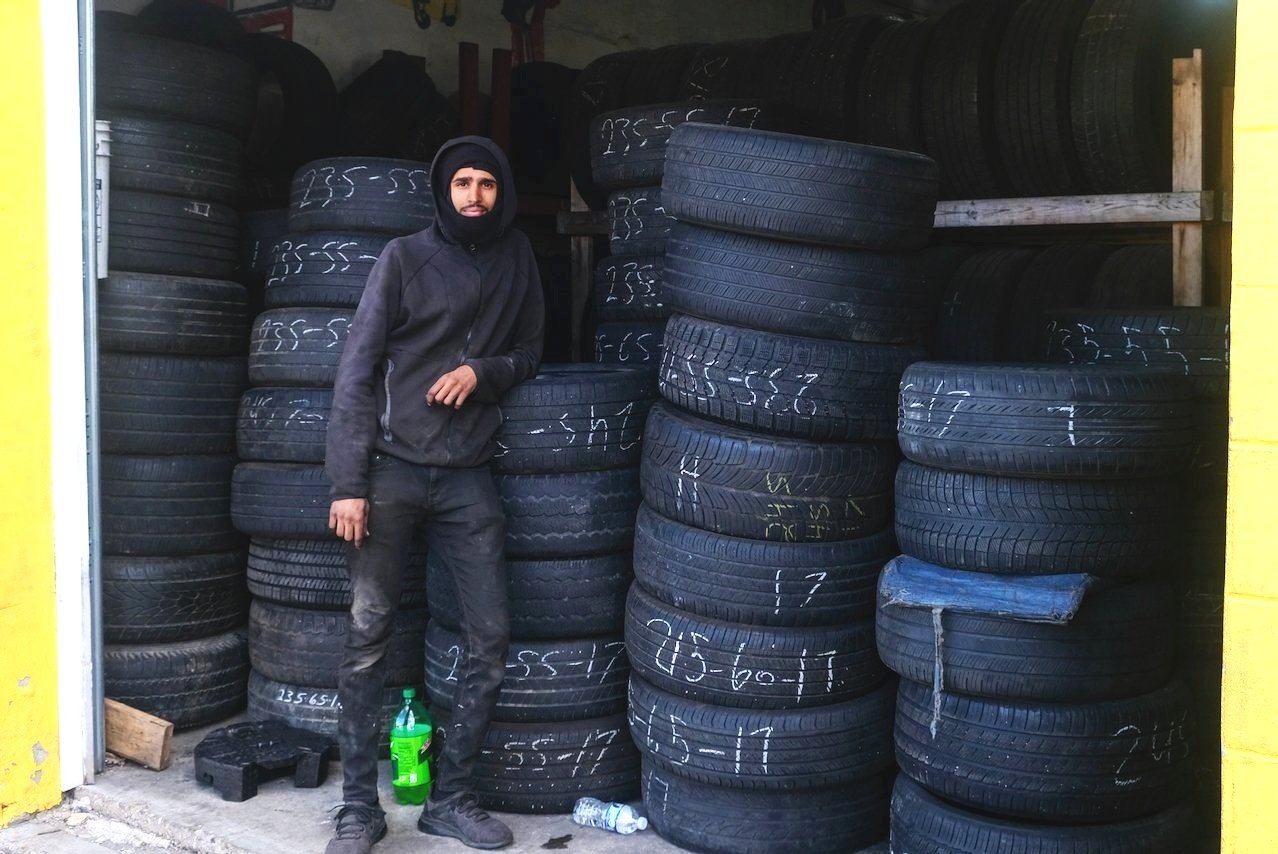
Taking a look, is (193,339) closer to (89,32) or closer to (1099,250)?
(89,32)

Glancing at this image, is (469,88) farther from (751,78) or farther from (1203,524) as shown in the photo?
(1203,524)

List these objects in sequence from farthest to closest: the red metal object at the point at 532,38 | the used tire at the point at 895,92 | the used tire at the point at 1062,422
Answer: the red metal object at the point at 532,38, the used tire at the point at 895,92, the used tire at the point at 1062,422

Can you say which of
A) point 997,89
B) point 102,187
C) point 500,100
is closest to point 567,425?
point 102,187

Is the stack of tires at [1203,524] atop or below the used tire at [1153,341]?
below

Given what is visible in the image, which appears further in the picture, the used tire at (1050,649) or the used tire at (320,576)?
the used tire at (320,576)

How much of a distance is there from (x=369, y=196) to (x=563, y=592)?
1757 mm

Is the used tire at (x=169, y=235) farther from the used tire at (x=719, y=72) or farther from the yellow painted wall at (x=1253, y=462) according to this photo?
the yellow painted wall at (x=1253, y=462)

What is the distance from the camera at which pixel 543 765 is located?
4801 mm

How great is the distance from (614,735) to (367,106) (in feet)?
14.2

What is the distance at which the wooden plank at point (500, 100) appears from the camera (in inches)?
339

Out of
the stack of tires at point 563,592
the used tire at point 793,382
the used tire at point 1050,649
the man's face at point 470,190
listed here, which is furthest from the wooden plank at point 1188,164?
the man's face at point 470,190

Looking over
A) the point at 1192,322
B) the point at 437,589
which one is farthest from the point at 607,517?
the point at 1192,322

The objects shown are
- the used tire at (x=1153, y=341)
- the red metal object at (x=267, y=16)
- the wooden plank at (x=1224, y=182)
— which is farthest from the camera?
the red metal object at (x=267, y=16)

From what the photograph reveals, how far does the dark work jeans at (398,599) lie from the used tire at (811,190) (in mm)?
1227
